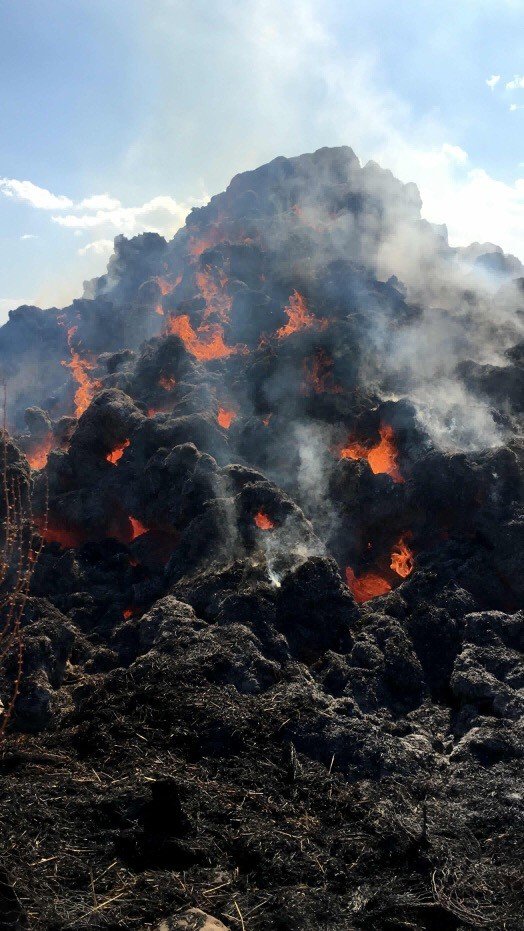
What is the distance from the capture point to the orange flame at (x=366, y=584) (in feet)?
48.0

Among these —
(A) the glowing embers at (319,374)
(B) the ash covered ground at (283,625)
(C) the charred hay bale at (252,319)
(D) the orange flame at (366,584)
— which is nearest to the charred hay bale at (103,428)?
(B) the ash covered ground at (283,625)

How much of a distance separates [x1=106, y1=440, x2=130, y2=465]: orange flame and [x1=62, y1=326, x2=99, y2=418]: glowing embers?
7.80m

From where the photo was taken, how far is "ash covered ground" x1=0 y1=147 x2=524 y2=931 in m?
6.02

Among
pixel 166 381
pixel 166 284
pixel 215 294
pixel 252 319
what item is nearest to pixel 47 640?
pixel 166 381

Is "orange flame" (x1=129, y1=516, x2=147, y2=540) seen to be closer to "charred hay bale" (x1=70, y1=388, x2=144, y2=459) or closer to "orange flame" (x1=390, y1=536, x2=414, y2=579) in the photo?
"charred hay bale" (x1=70, y1=388, x2=144, y2=459)

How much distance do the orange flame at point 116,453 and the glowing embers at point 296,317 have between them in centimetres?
819

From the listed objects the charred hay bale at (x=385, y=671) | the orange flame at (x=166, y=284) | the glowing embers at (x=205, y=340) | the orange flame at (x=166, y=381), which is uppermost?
the orange flame at (x=166, y=284)

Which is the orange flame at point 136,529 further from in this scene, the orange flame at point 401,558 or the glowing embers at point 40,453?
the glowing embers at point 40,453

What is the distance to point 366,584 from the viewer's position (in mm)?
14844

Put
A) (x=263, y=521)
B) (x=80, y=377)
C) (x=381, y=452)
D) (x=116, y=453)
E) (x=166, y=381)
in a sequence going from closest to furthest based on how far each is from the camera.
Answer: (x=263, y=521)
(x=381, y=452)
(x=116, y=453)
(x=166, y=381)
(x=80, y=377)

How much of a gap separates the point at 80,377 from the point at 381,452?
772 inches

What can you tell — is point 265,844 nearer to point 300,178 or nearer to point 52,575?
point 52,575

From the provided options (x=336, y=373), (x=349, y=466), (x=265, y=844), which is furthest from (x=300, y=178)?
(x=265, y=844)

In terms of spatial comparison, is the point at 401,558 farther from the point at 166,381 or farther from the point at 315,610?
the point at 166,381
